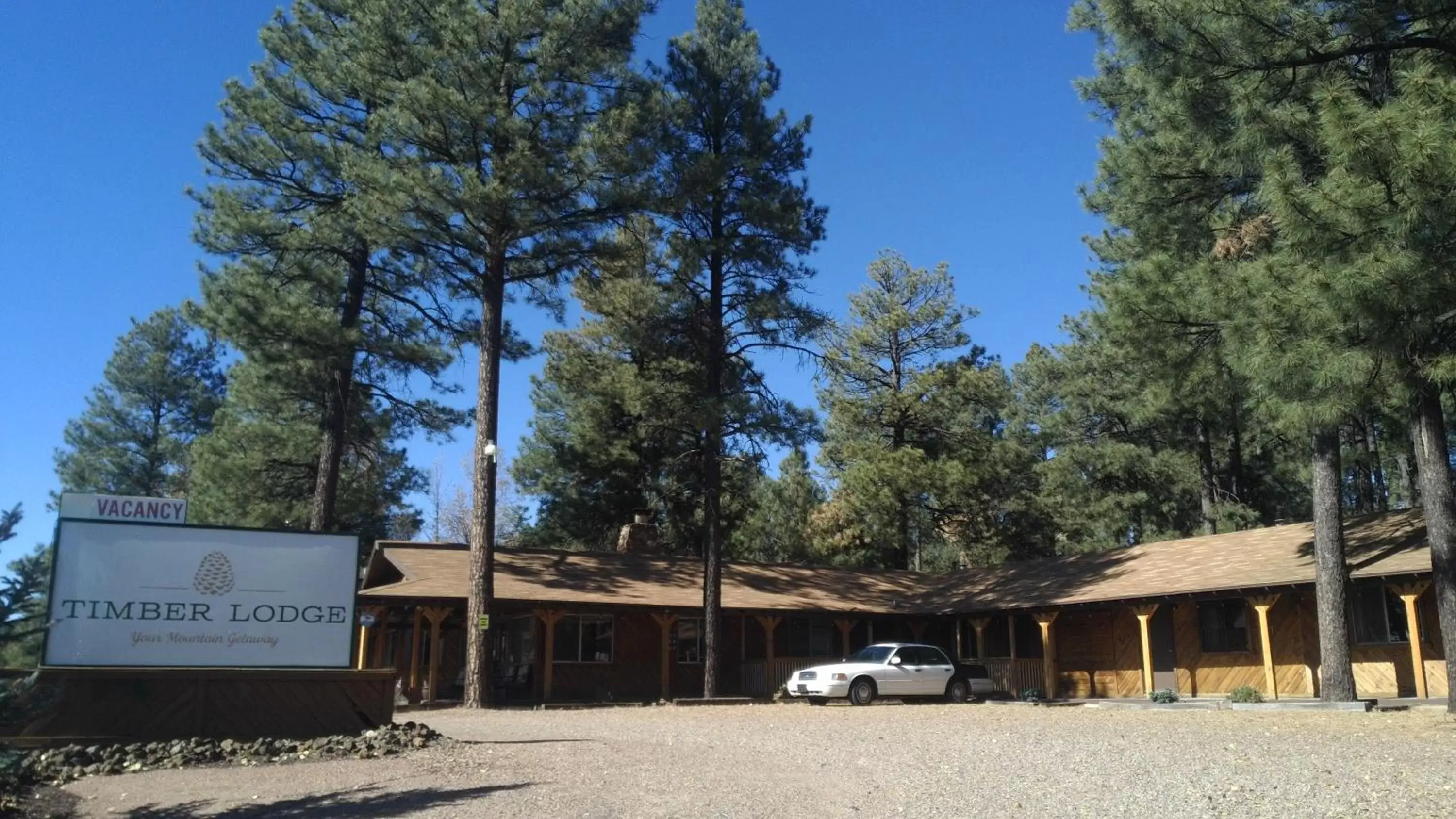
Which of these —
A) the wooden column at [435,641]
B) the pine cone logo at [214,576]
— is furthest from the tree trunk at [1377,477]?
the pine cone logo at [214,576]

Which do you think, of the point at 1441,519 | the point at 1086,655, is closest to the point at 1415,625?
the point at 1441,519

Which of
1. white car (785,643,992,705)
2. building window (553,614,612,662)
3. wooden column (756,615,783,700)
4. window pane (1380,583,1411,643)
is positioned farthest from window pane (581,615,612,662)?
window pane (1380,583,1411,643)

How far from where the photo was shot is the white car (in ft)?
77.3

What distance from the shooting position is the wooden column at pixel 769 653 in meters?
28.1

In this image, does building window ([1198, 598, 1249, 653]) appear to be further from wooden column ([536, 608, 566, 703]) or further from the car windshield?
wooden column ([536, 608, 566, 703])

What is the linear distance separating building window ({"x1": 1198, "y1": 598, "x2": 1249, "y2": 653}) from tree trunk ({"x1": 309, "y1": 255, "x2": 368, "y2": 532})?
67.0 ft

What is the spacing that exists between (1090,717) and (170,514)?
15.3 meters

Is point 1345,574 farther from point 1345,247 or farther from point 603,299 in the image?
point 603,299

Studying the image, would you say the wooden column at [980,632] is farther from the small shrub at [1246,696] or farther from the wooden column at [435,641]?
the wooden column at [435,641]

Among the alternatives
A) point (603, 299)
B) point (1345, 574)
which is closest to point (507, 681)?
point (603, 299)

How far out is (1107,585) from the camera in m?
26.2

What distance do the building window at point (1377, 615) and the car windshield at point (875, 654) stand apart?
31.1 feet

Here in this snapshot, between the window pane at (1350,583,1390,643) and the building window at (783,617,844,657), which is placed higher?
the window pane at (1350,583,1390,643)

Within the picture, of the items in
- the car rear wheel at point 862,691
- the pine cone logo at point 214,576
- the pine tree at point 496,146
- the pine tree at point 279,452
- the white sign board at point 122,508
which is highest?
the pine tree at point 496,146
